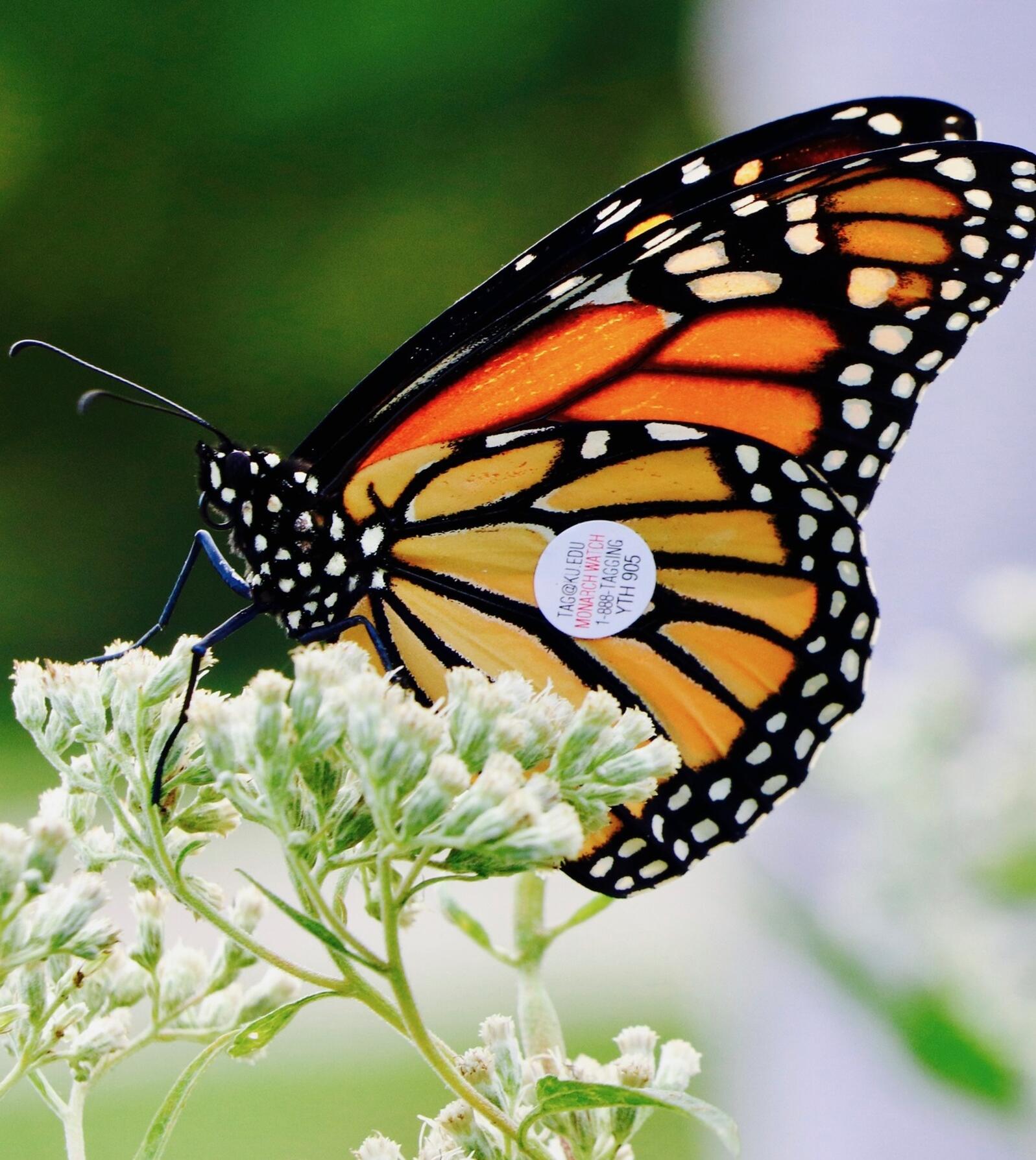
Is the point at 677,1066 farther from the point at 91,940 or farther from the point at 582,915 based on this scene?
the point at 91,940

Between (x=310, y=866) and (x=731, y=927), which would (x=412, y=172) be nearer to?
(x=731, y=927)

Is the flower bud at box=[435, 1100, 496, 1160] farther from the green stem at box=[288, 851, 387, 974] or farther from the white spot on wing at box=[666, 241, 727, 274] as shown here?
the white spot on wing at box=[666, 241, 727, 274]

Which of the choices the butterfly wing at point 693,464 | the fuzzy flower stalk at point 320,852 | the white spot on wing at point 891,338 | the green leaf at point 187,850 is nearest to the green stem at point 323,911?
the fuzzy flower stalk at point 320,852

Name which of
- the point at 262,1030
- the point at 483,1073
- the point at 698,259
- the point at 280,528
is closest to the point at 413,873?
the point at 262,1030

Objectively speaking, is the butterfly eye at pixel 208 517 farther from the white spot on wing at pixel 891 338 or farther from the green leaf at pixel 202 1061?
the white spot on wing at pixel 891 338

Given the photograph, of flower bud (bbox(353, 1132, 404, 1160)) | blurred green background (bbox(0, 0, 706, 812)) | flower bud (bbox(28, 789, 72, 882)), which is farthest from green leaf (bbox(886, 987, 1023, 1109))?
blurred green background (bbox(0, 0, 706, 812))
